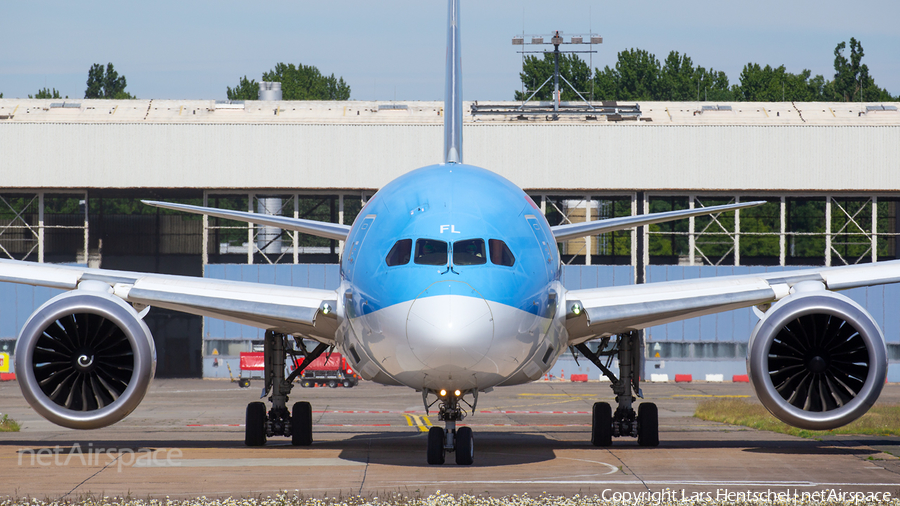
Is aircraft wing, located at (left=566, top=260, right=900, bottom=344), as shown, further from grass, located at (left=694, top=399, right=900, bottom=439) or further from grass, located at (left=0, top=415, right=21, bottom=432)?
grass, located at (left=0, top=415, right=21, bottom=432)

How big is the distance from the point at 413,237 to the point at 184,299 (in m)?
4.64

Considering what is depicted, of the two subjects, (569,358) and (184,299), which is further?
(569,358)

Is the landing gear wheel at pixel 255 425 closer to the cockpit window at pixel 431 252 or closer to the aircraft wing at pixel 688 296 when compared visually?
the aircraft wing at pixel 688 296

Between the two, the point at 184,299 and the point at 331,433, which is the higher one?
the point at 184,299

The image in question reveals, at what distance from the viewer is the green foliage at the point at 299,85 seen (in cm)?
13212

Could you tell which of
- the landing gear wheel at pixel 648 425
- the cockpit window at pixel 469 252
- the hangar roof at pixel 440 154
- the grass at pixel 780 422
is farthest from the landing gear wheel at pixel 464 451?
the hangar roof at pixel 440 154

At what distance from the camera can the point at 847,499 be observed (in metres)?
11.1

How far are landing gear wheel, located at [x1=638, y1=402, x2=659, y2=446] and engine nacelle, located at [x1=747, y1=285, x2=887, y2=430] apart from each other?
3.21 m

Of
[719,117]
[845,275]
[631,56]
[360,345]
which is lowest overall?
[360,345]

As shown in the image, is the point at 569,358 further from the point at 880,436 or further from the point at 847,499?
the point at 847,499

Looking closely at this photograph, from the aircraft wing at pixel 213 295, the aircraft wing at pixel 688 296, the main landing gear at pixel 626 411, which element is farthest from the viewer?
the main landing gear at pixel 626 411

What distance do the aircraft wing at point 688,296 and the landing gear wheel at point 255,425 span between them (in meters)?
5.90

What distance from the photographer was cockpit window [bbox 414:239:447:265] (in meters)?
12.5

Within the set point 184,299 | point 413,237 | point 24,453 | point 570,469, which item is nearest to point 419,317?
point 413,237
